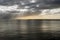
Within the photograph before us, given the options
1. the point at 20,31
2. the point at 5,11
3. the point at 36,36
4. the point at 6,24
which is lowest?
the point at 36,36

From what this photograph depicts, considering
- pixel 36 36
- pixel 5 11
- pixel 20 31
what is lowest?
pixel 36 36

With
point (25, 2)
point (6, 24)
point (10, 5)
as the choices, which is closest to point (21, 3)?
point (25, 2)

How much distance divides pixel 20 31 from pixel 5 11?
0.39 m

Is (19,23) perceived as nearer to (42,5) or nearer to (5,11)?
(5,11)

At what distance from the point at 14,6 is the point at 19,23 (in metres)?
0.27

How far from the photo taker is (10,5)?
1.27 meters

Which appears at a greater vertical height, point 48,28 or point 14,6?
point 14,6

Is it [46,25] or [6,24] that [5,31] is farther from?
[46,25]

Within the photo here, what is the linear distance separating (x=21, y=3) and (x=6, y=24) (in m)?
0.40

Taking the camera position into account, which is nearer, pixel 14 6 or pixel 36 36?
pixel 14 6

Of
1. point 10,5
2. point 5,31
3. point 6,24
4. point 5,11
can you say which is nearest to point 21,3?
point 10,5

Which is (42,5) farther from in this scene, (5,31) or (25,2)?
(5,31)

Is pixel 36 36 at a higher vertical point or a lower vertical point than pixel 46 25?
lower

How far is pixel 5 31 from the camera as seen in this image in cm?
133
